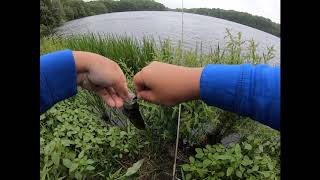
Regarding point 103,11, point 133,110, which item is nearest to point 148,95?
point 133,110

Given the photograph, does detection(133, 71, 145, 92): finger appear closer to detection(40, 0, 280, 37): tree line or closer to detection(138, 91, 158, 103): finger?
detection(138, 91, 158, 103): finger

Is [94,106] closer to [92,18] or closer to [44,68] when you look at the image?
[44,68]

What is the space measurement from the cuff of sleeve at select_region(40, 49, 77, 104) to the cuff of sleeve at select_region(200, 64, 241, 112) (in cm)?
40

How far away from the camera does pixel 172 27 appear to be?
5.08 meters

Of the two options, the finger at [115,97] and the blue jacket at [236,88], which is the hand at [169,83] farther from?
the finger at [115,97]

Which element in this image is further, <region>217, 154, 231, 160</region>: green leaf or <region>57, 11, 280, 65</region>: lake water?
<region>57, 11, 280, 65</region>: lake water

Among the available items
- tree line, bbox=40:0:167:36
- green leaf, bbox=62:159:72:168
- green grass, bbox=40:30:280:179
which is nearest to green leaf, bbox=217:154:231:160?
green grass, bbox=40:30:280:179

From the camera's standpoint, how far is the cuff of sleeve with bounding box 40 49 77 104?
1.19 meters

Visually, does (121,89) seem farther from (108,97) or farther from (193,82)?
(193,82)

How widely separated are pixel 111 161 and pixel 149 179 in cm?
26

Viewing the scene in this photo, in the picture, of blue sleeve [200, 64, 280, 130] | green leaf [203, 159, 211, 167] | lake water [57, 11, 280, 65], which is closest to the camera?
blue sleeve [200, 64, 280, 130]

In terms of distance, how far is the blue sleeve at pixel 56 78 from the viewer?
1.17 meters
